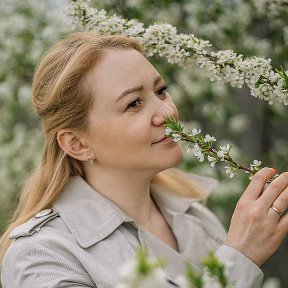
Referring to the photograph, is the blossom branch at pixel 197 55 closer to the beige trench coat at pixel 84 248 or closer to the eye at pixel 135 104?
the eye at pixel 135 104

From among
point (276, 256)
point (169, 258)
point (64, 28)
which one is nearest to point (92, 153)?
point (169, 258)

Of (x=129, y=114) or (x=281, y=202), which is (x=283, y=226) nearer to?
(x=281, y=202)

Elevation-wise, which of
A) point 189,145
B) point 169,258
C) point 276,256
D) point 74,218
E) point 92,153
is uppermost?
point 189,145

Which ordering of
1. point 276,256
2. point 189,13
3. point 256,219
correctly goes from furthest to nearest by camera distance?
point 276,256 → point 189,13 → point 256,219

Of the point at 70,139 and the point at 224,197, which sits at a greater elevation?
the point at 70,139

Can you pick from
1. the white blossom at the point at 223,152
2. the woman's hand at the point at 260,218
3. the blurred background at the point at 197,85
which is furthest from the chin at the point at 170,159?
the blurred background at the point at 197,85

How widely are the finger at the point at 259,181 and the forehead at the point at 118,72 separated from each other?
1.81ft

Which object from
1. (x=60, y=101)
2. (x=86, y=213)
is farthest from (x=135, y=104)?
(x=86, y=213)

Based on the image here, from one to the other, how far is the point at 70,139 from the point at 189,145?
28.5 inches

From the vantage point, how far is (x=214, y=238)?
2.67m

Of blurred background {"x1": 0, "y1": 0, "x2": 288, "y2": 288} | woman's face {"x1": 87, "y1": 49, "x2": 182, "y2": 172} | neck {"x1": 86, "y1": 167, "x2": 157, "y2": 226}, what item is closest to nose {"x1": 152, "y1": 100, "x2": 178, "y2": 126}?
woman's face {"x1": 87, "y1": 49, "x2": 182, "y2": 172}

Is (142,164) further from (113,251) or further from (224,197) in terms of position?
(224,197)

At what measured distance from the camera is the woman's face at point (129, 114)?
2.12 meters

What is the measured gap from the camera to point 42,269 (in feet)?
6.59
